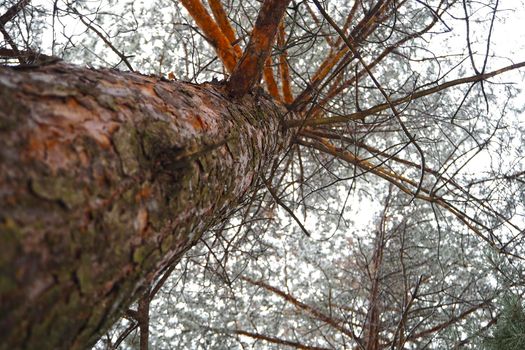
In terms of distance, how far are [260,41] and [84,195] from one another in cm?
123

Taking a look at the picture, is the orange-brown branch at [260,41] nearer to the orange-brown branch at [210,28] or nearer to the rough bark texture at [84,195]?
the rough bark texture at [84,195]

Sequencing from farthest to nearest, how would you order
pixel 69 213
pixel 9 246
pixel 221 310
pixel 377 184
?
pixel 377 184 < pixel 221 310 < pixel 69 213 < pixel 9 246

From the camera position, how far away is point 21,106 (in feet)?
2.07

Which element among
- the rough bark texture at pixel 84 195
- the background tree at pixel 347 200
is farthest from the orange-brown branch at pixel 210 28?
the rough bark texture at pixel 84 195

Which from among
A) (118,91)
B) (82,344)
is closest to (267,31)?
(118,91)

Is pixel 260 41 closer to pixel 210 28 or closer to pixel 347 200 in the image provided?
pixel 210 28

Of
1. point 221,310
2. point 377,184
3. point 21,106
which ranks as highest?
point 377,184

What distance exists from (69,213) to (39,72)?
0.35m

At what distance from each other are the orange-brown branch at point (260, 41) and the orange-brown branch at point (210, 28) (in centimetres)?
84

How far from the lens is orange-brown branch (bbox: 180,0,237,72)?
8.30 feet

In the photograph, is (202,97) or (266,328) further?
(266,328)

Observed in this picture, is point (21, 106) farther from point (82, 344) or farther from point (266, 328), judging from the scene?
point (266, 328)

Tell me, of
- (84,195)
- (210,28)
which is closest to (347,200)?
(210,28)

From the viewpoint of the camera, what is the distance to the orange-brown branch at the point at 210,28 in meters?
2.53
